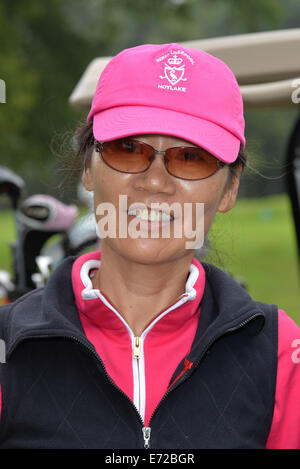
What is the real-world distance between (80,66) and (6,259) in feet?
20.2

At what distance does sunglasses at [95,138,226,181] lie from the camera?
1560 mm

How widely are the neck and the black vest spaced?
13 cm

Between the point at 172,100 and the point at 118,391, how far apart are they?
676mm

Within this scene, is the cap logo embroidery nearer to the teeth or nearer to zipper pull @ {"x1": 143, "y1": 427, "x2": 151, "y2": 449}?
the teeth

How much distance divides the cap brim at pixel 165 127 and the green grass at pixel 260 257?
406 mm

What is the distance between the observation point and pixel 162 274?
5.52 feet

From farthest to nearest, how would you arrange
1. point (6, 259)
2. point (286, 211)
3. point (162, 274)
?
1. point (286, 211)
2. point (6, 259)
3. point (162, 274)

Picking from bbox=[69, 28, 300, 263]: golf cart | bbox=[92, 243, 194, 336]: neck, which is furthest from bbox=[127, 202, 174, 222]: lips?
bbox=[69, 28, 300, 263]: golf cart

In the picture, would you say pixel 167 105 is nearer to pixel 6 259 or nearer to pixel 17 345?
pixel 17 345

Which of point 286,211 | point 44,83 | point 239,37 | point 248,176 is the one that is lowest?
point 286,211

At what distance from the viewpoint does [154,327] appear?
1.67 m

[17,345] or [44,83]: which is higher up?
[44,83]

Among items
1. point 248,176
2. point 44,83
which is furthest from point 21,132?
point 248,176

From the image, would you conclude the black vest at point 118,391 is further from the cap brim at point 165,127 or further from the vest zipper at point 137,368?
the cap brim at point 165,127
